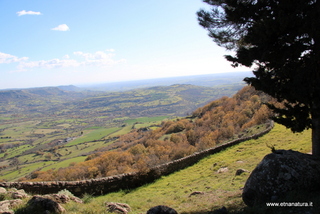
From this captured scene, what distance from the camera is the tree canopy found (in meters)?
6.55

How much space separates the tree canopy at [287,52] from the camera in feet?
21.5

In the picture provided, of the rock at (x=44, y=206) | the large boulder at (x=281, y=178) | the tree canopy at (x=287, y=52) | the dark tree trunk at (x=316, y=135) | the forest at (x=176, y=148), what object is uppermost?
the tree canopy at (x=287, y=52)

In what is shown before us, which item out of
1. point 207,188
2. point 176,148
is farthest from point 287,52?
point 176,148

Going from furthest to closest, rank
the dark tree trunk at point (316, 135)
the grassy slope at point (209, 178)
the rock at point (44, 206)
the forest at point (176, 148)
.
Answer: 1. the forest at point (176, 148)
2. the grassy slope at point (209, 178)
3. the dark tree trunk at point (316, 135)
4. the rock at point (44, 206)

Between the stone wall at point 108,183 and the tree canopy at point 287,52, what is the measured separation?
12346mm

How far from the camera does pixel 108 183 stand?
15.1m

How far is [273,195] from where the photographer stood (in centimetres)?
594

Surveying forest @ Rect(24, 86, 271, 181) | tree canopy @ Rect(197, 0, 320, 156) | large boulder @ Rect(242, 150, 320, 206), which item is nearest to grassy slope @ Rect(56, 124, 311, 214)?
forest @ Rect(24, 86, 271, 181)

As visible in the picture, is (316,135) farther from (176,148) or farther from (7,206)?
(176,148)

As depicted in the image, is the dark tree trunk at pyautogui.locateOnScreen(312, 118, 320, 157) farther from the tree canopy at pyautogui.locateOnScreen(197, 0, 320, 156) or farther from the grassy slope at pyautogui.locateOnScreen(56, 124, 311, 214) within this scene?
the grassy slope at pyautogui.locateOnScreen(56, 124, 311, 214)

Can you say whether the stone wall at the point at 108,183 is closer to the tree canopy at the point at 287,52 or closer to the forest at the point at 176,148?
the forest at the point at 176,148

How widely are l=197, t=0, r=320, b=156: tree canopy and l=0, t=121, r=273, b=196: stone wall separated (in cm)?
1235

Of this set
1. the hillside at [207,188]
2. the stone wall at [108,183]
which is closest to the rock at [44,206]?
the hillside at [207,188]

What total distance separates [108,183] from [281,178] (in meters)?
12.6
